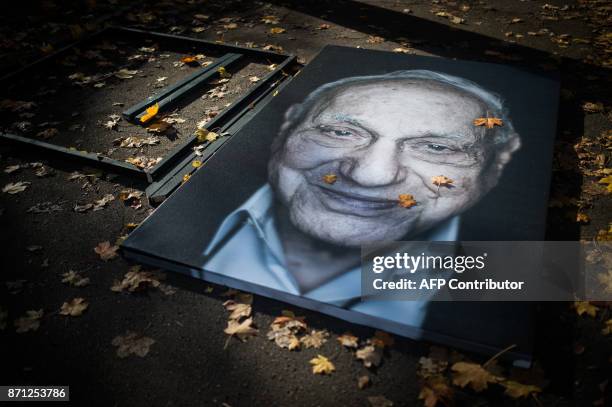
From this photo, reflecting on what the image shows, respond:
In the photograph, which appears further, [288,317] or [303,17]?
[303,17]

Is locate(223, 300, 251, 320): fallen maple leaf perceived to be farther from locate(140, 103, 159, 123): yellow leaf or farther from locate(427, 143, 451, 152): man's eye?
locate(140, 103, 159, 123): yellow leaf

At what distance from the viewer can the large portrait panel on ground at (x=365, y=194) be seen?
2.76 meters

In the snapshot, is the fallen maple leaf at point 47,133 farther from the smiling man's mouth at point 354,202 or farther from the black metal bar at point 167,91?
the smiling man's mouth at point 354,202

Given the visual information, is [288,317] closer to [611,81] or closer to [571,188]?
[571,188]

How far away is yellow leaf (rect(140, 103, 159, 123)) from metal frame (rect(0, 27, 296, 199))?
81 millimetres

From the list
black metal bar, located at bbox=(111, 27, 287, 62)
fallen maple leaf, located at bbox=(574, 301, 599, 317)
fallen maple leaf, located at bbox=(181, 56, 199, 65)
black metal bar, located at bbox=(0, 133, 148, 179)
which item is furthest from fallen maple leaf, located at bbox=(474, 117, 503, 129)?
fallen maple leaf, located at bbox=(181, 56, 199, 65)

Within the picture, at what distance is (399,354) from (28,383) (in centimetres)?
217

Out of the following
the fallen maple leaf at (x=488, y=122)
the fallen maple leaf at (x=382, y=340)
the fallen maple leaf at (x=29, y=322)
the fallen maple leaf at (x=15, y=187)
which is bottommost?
the fallen maple leaf at (x=29, y=322)

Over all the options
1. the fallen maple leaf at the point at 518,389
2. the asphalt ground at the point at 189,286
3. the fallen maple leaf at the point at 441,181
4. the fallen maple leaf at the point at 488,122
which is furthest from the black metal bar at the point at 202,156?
the fallen maple leaf at the point at 518,389

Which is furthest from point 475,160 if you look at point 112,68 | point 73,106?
point 112,68

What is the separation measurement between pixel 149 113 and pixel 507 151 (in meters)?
3.58

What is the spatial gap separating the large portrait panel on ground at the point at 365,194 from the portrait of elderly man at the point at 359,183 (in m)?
0.01

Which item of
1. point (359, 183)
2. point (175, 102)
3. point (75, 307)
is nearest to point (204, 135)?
point (175, 102)

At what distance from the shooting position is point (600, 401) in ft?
7.73
